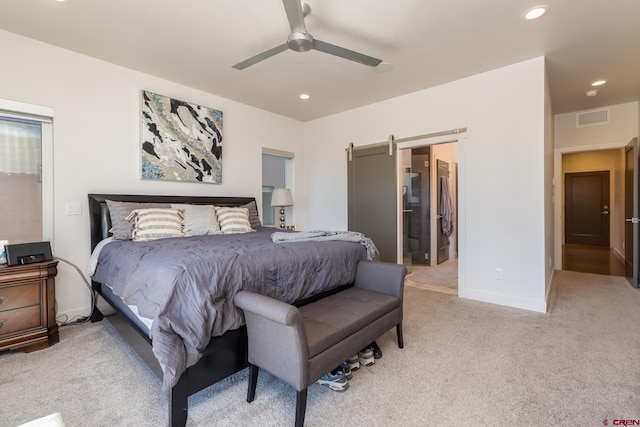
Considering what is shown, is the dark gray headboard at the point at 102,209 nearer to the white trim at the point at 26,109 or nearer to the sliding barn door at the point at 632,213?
the white trim at the point at 26,109

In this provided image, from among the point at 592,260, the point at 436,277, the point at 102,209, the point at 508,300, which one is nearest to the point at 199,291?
the point at 102,209

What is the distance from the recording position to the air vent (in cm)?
459

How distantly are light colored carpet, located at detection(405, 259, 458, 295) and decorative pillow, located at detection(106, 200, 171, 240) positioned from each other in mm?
3571

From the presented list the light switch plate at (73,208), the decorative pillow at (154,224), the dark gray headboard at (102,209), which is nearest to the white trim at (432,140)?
the decorative pillow at (154,224)

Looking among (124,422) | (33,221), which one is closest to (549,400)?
(124,422)

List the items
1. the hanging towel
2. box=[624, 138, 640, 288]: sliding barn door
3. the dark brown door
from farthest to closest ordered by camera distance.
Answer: the dark brown door → the hanging towel → box=[624, 138, 640, 288]: sliding barn door

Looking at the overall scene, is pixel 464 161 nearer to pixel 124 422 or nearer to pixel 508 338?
pixel 508 338

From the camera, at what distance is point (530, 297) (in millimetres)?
3180

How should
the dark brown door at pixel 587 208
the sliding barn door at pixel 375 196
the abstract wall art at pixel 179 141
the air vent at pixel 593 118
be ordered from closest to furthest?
the abstract wall art at pixel 179 141, the sliding barn door at pixel 375 196, the air vent at pixel 593 118, the dark brown door at pixel 587 208

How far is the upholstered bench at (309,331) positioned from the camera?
4.77 ft

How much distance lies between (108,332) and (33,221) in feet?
4.35

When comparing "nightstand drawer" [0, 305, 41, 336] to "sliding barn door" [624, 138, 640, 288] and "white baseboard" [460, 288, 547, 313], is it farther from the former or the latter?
"sliding barn door" [624, 138, 640, 288]

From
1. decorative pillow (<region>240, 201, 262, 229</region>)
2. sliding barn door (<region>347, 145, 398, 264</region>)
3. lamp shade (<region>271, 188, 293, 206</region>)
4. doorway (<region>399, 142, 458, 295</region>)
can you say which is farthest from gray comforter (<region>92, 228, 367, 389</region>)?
doorway (<region>399, 142, 458, 295</region>)

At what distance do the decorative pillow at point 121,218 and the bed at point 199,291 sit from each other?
9.9 inches
